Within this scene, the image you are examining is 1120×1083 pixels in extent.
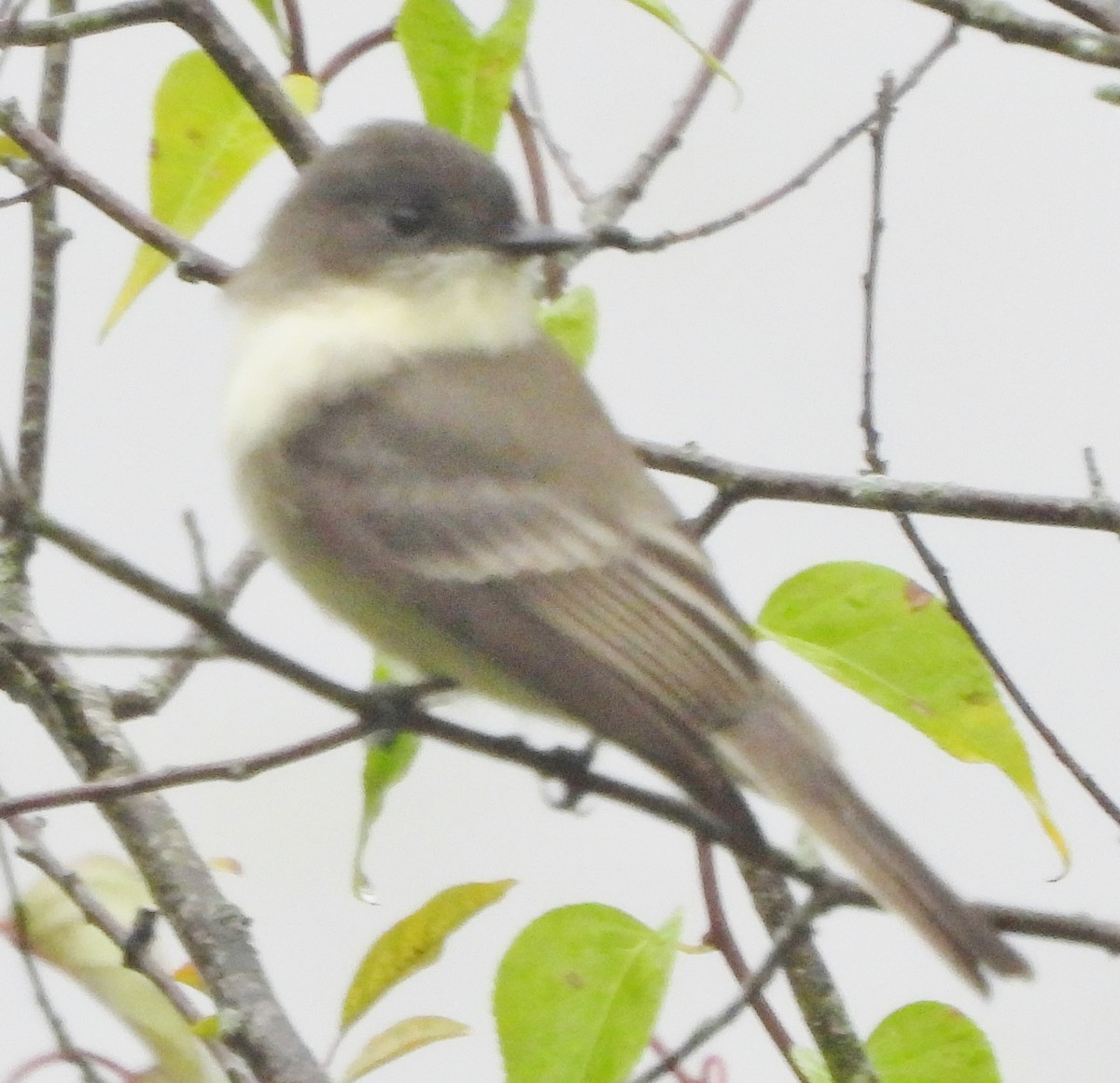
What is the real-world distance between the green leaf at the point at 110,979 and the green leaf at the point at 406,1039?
0.52ft

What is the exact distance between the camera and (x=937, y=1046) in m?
1.42

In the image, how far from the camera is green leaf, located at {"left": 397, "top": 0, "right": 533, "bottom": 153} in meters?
1.75

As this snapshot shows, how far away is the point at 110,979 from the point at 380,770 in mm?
355

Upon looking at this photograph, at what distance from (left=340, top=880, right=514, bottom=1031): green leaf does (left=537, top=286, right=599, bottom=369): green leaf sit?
1.80 feet

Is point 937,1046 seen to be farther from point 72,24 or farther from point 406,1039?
point 72,24

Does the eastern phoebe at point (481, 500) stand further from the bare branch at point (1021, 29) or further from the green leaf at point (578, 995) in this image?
the bare branch at point (1021, 29)

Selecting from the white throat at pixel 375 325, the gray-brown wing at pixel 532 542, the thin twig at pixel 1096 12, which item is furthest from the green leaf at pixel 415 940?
the thin twig at pixel 1096 12

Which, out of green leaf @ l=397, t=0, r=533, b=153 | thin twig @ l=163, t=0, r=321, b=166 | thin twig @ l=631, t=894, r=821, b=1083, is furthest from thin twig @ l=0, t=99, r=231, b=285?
thin twig @ l=631, t=894, r=821, b=1083

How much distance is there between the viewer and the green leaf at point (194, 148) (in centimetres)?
181

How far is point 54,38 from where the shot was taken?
1670 millimetres

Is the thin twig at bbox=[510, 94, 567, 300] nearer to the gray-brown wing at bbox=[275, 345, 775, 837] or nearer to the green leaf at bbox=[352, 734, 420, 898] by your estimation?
the gray-brown wing at bbox=[275, 345, 775, 837]

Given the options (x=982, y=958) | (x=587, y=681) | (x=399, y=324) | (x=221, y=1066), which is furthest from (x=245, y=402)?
(x=982, y=958)

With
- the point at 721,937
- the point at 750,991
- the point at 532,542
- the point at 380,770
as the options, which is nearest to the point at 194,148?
the point at 532,542

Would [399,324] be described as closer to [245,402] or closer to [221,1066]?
[245,402]
